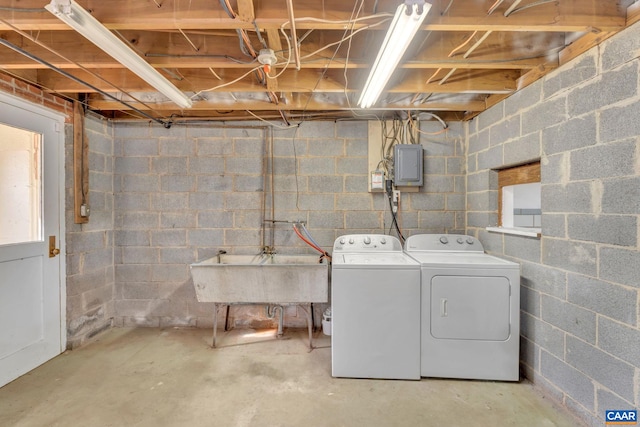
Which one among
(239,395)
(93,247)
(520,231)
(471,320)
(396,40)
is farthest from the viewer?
(93,247)

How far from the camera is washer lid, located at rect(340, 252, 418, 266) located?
7.08 ft

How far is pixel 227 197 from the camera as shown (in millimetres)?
2988

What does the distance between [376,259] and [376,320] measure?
47 centimetres

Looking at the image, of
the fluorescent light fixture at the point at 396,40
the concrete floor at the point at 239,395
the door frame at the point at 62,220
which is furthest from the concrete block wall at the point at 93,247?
the fluorescent light fixture at the point at 396,40

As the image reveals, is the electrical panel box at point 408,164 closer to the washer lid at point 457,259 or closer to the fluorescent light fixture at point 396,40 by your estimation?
the washer lid at point 457,259

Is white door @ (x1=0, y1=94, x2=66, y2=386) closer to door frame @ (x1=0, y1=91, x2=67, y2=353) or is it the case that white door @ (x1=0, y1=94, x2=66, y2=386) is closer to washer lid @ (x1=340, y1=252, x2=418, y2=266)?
door frame @ (x1=0, y1=91, x2=67, y2=353)

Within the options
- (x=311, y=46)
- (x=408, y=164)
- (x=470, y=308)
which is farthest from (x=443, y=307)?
(x=311, y=46)

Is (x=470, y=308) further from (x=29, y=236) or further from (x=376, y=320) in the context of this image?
(x=29, y=236)

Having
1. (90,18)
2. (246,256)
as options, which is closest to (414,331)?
(246,256)

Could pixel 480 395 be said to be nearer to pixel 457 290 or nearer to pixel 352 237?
pixel 457 290

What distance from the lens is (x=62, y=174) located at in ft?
8.14

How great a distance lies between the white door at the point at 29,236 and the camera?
208cm

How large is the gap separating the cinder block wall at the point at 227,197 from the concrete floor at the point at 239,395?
65 centimetres

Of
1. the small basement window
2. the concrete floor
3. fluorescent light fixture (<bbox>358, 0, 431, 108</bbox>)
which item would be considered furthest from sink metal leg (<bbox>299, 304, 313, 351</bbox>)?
fluorescent light fixture (<bbox>358, 0, 431, 108</bbox>)
